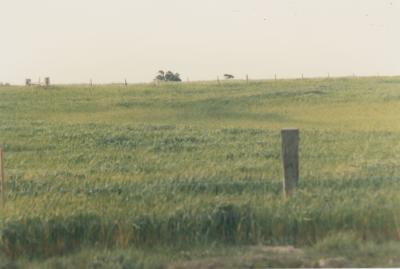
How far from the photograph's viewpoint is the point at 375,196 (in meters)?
7.45

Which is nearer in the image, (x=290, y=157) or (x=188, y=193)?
(x=290, y=157)

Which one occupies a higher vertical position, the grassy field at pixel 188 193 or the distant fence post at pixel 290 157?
the distant fence post at pixel 290 157

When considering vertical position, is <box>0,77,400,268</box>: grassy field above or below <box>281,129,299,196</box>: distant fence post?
below

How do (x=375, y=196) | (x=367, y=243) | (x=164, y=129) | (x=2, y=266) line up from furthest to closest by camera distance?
(x=164, y=129) < (x=375, y=196) < (x=367, y=243) < (x=2, y=266)

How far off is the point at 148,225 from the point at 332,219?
2.17m

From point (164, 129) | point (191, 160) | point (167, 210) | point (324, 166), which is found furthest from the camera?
point (164, 129)

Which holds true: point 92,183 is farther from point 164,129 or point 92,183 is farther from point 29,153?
point 164,129

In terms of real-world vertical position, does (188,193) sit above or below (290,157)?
below

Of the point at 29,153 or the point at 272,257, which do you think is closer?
the point at 272,257

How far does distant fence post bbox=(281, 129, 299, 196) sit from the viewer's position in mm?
7520

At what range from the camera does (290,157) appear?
298 inches

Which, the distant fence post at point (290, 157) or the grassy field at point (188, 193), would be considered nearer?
the grassy field at point (188, 193)

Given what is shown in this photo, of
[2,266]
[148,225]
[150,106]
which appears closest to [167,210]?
[148,225]

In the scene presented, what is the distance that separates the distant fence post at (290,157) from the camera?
24.7ft
